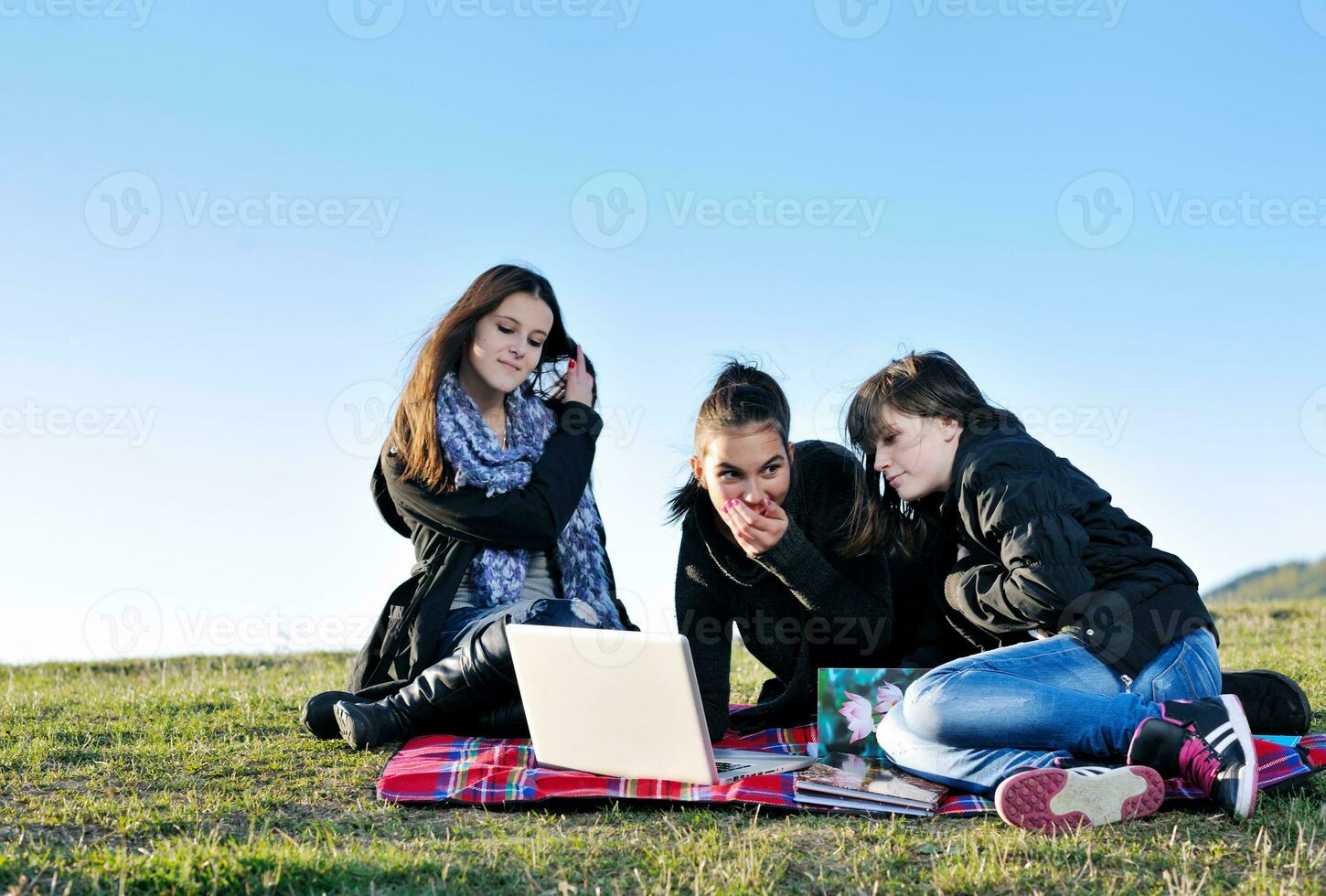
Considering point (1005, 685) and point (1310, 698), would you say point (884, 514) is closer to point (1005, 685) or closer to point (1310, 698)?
point (1005, 685)

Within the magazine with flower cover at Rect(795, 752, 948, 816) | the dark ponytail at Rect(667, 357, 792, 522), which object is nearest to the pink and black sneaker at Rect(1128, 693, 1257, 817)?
the magazine with flower cover at Rect(795, 752, 948, 816)

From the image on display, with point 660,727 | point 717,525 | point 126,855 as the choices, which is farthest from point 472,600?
point 126,855

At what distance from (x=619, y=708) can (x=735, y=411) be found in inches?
50.2

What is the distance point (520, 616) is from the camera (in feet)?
17.4

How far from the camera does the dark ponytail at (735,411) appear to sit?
463cm

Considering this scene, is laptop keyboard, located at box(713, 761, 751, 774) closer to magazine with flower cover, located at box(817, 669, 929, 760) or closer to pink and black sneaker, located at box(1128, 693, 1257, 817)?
magazine with flower cover, located at box(817, 669, 929, 760)

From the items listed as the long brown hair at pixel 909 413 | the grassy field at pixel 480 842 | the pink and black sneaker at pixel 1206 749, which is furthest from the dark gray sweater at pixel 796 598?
the pink and black sneaker at pixel 1206 749

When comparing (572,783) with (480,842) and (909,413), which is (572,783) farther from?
(909,413)

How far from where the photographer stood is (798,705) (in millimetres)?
5203

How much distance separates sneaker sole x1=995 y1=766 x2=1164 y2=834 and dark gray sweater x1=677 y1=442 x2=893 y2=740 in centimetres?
138

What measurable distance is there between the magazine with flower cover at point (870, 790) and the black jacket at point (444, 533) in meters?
1.86

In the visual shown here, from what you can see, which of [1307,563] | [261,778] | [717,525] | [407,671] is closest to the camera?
[261,778]

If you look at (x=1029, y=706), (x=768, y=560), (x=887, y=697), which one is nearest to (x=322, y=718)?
(x=768, y=560)

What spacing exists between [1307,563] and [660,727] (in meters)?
120
